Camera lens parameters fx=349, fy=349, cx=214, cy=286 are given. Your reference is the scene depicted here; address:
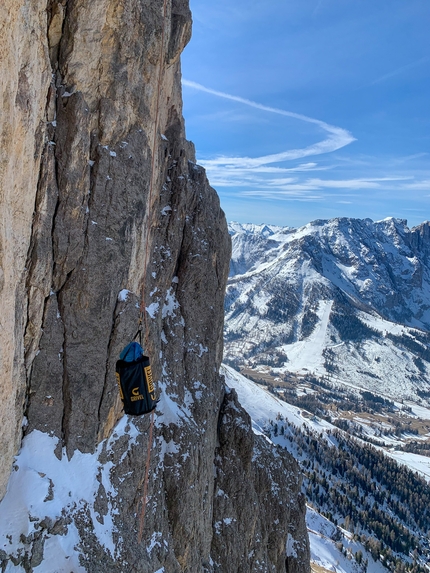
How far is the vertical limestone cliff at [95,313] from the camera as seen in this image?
46.6ft

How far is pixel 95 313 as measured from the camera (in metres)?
18.9

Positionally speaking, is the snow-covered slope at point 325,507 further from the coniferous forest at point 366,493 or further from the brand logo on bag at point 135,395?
the brand logo on bag at point 135,395

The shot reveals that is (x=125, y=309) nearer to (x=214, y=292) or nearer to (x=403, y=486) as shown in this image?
(x=214, y=292)

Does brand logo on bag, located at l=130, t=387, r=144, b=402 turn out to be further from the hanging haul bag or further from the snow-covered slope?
the snow-covered slope

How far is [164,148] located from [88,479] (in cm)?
2378

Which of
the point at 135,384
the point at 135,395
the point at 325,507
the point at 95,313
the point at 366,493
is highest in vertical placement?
the point at 95,313

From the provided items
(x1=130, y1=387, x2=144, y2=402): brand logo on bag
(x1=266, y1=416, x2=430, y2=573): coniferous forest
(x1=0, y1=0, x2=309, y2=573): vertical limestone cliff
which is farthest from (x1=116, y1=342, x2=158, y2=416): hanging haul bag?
(x1=266, y1=416, x2=430, y2=573): coniferous forest

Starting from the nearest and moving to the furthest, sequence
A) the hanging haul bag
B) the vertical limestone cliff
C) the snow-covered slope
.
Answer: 1. the hanging haul bag
2. the vertical limestone cliff
3. the snow-covered slope

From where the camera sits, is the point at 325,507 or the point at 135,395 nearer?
the point at 135,395

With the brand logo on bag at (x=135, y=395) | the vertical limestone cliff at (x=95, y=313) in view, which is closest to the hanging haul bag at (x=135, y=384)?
the brand logo on bag at (x=135, y=395)

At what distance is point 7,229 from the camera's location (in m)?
12.6

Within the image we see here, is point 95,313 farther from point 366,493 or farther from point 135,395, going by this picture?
point 366,493

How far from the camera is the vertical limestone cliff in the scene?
46.6 ft

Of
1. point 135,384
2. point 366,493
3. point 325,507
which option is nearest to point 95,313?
point 135,384
